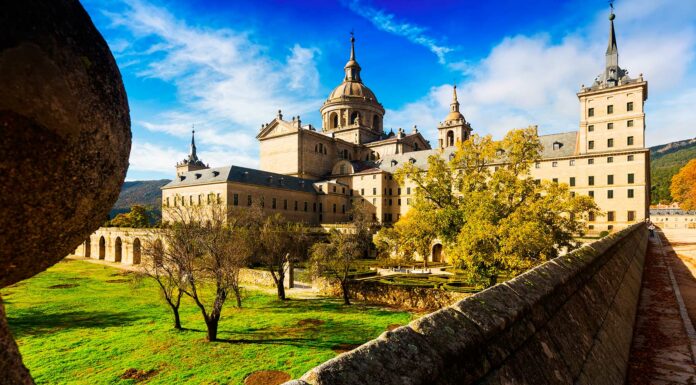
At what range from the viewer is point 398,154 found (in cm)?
7181

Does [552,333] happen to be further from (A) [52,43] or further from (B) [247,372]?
(B) [247,372]

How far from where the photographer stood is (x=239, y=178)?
172 ft

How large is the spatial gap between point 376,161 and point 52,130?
72401mm

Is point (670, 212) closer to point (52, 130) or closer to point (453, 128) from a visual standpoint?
point (453, 128)

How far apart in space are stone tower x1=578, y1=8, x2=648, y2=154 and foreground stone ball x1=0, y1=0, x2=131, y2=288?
193 feet

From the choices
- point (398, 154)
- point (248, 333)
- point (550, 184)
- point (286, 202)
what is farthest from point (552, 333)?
point (398, 154)

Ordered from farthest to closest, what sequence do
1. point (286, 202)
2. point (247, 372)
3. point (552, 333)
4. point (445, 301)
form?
point (286, 202)
point (445, 301)
point (247, 372)
point (552, 333)

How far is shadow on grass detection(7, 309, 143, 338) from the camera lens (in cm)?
2134

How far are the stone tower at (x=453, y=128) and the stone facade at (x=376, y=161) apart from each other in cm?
21

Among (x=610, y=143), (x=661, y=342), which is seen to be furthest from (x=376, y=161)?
(x=661, y=342)

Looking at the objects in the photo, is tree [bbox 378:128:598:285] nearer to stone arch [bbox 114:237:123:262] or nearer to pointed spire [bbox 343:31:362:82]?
stone arch [bbox 114:237:123:262]

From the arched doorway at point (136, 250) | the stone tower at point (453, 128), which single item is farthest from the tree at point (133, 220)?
the stone tower at point (453, 128)

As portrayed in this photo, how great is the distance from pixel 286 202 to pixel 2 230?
188 ft

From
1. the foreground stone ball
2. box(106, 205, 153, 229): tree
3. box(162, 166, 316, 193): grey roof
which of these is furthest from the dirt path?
box(106, 205, 153, 229): tree
